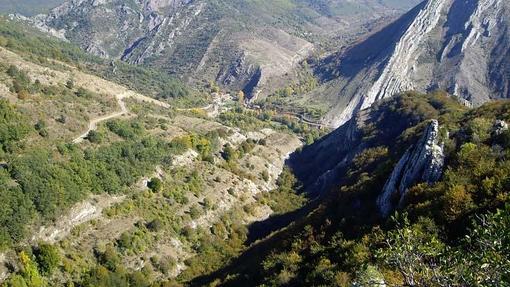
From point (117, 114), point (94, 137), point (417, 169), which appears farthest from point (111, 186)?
point (417, 169)

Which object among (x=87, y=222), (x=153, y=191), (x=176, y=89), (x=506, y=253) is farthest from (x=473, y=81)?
(x=506, y=253)

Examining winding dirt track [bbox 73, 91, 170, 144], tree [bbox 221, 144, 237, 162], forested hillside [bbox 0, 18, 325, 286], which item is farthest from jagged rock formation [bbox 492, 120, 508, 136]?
tree [bbox 221, 144, 237, 162]

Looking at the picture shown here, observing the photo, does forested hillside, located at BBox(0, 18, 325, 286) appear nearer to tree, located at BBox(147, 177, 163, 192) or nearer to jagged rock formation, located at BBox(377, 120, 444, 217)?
tree, located at BBox(147, 177, 163, 192)

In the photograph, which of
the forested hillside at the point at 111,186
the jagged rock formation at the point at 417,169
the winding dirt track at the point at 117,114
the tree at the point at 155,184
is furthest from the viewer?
the winding dirt track at the point at 117,114

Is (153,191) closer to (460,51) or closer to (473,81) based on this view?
(473,81)

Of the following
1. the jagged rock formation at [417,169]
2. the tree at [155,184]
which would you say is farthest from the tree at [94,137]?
the jagged rock formation at [417,169]

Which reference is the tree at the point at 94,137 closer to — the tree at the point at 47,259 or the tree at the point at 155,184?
the tree at the point at 155,184
